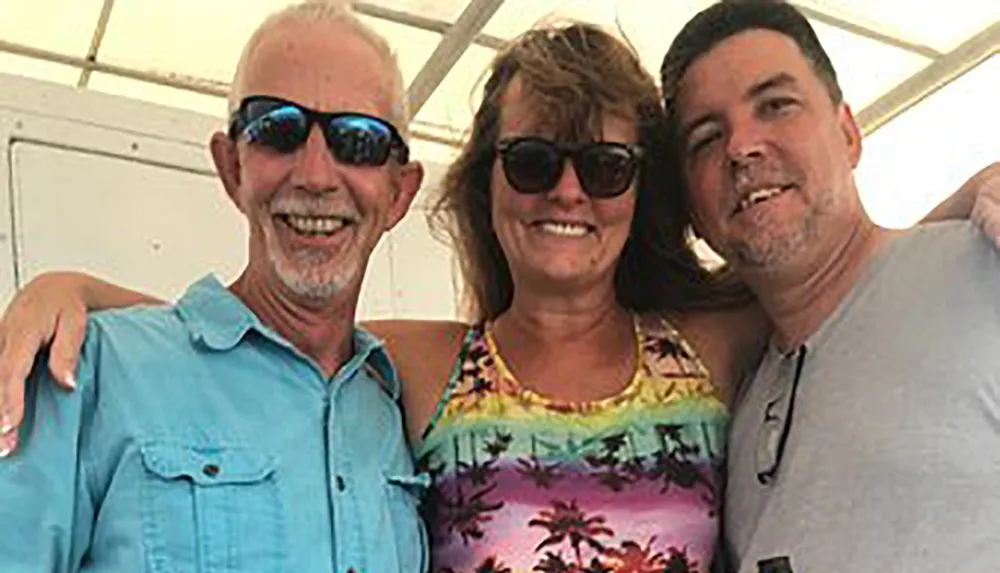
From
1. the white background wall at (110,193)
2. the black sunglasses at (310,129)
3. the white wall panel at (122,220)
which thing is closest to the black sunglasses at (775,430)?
the black sunglasses at (310,129)

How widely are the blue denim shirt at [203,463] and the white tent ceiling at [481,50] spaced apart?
1.55 meters

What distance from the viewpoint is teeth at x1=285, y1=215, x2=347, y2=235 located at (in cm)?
120

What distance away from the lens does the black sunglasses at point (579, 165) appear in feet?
4.32

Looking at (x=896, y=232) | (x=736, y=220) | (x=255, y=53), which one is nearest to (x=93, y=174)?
(x=255, y=53)

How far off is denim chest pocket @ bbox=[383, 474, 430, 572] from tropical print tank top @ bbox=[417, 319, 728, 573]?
0.11ft

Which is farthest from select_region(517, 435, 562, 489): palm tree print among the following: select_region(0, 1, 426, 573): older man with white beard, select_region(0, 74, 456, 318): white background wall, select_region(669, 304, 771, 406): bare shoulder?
select_region(0, 74, 456, 318): white background wall

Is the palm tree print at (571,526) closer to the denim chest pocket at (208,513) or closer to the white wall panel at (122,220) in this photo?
the denim chest pocket at (208,513)

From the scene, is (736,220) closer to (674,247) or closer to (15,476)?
(674,247)

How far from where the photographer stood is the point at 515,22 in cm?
283

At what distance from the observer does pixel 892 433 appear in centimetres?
114

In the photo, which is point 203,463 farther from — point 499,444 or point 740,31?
point 740,31

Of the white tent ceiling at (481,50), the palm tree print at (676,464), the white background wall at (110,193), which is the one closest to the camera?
the palm tree print at (676,464)

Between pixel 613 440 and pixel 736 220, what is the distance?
259 millimetres

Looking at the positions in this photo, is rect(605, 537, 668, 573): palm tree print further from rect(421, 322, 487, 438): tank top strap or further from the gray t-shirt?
rect(421, 322, 487, 438): tank top strap
